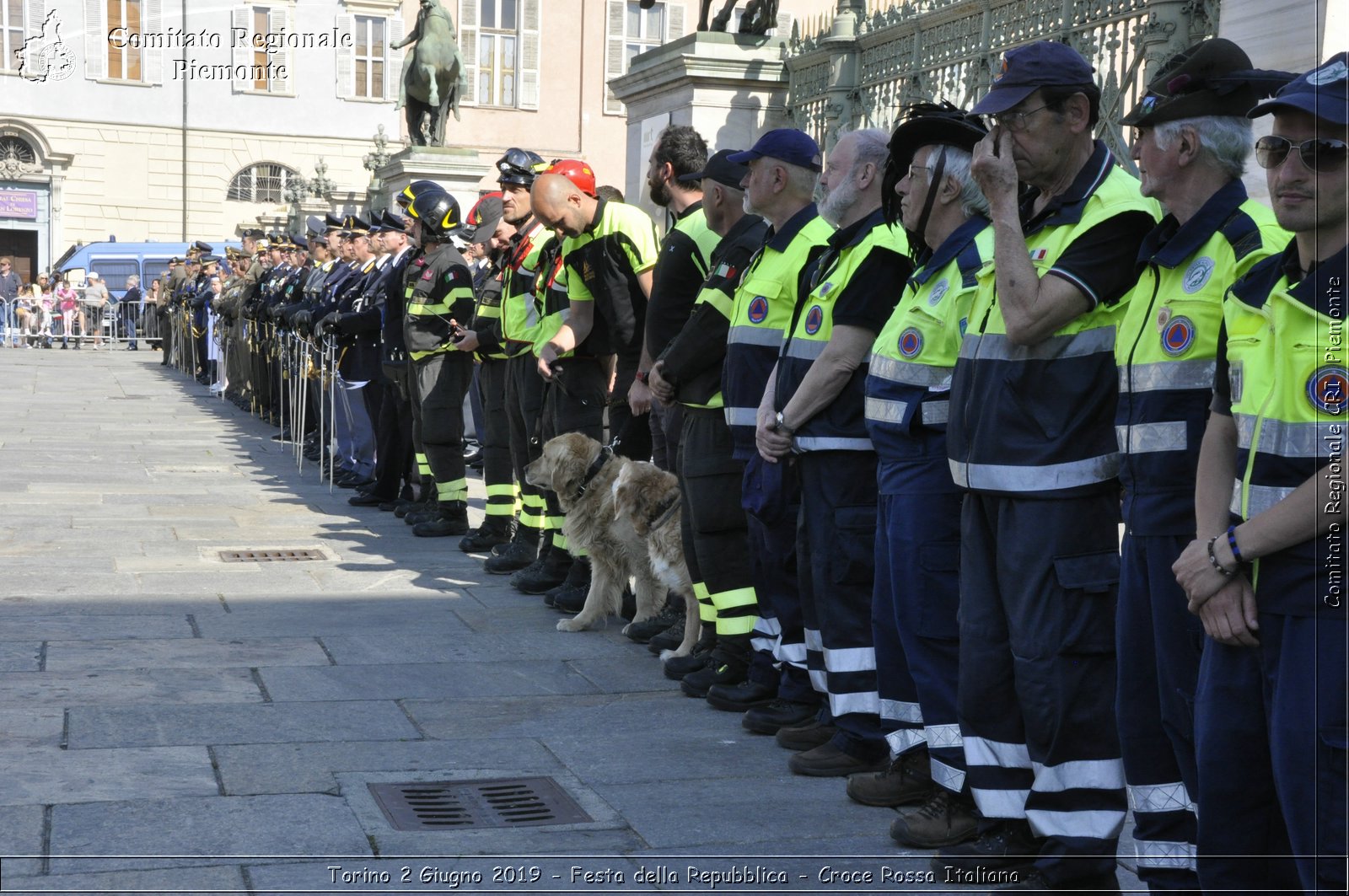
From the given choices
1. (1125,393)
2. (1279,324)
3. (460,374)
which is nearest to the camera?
(1279,324)

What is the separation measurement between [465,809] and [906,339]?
1987mm

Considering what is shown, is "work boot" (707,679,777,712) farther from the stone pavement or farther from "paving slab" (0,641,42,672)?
"paving slab" (0,641,42,672)

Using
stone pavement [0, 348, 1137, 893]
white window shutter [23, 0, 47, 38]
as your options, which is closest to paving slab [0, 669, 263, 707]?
stone pavement [0, 348, 1137, 893]

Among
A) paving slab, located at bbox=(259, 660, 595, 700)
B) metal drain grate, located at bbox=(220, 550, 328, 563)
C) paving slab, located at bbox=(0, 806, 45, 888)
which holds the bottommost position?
metal drain grate, located at bbox=(220, 550, 328, 563)

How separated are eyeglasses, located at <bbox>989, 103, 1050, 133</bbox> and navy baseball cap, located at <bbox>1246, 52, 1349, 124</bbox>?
1042mm

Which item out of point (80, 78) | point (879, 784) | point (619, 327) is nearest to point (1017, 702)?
point (879, 784)

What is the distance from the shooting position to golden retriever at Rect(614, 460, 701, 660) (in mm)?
6656

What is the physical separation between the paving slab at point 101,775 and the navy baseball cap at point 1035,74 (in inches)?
125

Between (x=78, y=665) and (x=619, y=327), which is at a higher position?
(x=619, y=327)

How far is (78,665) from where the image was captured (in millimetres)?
6480

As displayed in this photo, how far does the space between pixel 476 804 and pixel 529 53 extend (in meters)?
41.4

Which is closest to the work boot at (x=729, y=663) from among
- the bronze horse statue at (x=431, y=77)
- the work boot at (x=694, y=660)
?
the work boot at (x=694, y=660)

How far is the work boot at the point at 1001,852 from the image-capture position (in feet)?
13.7

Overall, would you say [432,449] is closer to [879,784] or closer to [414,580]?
[414,580]
